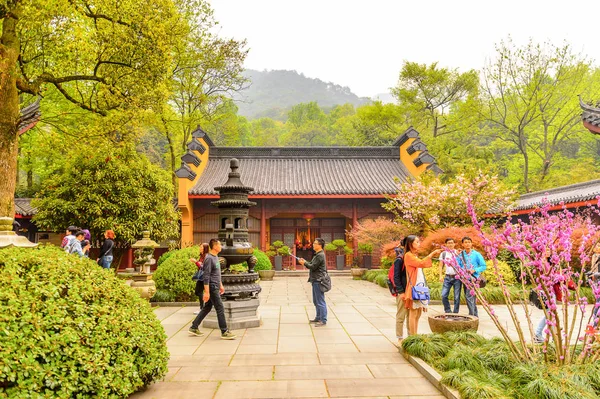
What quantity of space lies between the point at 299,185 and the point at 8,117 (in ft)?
48.1

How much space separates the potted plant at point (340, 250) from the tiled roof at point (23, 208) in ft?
47.8

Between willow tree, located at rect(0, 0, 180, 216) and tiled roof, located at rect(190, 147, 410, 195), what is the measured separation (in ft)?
32.8

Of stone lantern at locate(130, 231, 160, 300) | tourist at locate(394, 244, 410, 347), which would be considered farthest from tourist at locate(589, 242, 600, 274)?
stone lantern at locate(130, 231, 160, 300)

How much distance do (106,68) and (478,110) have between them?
27183 mm

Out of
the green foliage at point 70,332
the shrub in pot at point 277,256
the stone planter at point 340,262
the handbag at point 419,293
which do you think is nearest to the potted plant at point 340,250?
the stone planter at point 340,262

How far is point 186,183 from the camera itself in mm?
20641

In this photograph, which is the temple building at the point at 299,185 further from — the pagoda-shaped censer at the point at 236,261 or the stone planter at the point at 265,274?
the pagoda-shaped censer at the point at 236,261

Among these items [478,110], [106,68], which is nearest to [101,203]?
[106,68]

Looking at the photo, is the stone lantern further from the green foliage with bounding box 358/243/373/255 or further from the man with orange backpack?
the green foliage with bounding box 358/243/373/255

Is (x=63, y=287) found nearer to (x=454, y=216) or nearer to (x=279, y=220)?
(x=454, y=216)

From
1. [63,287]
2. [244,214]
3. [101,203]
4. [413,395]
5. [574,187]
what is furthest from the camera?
[574,187]

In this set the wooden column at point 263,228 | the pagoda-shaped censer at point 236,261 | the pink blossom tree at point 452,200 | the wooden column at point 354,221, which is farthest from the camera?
the wooden column at point 263,228

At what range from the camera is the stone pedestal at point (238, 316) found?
26.1 ft

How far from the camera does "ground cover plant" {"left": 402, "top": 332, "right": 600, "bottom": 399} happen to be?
12.8ft
